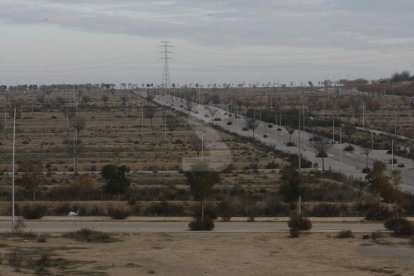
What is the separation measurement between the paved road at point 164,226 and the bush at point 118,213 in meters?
1.06

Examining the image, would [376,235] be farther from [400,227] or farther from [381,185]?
[381,185]

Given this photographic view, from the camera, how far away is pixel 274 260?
20.0m

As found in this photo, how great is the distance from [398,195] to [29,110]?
9781 centimetres

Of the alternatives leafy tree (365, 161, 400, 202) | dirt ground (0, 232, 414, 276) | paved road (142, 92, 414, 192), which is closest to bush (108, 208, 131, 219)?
dirt ground (0, 232, 414, 276)

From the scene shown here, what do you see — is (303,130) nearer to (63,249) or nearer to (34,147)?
(34,147)

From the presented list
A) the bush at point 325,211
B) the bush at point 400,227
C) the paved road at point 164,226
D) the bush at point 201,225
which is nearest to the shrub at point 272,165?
the bush at point 325,211

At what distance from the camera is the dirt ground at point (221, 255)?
59.7ft

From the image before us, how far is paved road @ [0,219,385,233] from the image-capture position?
86.2ft

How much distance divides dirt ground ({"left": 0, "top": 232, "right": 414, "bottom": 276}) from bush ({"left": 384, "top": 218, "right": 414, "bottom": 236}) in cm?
74

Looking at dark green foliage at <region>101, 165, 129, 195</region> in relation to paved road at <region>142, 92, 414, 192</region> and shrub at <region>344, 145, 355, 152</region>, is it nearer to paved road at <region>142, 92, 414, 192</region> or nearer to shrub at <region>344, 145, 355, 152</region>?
paved road at <region>142, 92, 414, 192</region>

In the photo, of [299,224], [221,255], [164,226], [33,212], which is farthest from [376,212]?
[33,212]

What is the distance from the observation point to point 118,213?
2986 centimetres

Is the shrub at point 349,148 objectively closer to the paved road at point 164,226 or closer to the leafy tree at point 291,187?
the leafy tree at point 291,187

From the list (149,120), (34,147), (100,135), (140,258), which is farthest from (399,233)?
(149,120)
